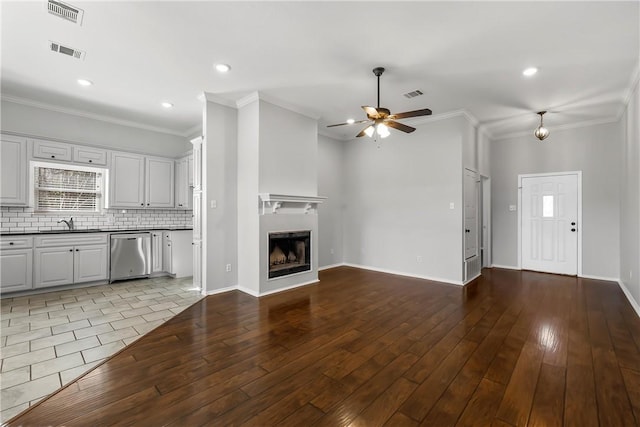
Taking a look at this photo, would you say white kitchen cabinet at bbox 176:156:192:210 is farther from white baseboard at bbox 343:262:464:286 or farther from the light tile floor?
white baseboard at bbox 343:262:464:286

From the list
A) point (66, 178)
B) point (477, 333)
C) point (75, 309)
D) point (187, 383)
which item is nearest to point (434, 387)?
point (477, 333)

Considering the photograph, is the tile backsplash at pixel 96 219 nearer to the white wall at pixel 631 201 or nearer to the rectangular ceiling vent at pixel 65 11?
the rectangular ceiling vent at pixel 65 11

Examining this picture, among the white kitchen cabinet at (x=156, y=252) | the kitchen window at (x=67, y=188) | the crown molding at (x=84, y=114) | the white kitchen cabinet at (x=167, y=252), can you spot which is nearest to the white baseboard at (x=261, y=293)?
the white kitchen cabinet at (x=167, y=252)

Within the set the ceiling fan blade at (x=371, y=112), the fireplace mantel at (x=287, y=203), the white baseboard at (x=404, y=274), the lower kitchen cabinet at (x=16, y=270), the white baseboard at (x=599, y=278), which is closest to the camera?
the ceiling fan blade at (x=371, y=112)

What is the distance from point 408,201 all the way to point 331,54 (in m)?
3.33

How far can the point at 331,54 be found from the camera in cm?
326

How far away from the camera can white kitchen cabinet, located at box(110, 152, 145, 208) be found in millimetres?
5402

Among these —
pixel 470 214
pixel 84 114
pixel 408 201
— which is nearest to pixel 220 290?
pixel 408 201

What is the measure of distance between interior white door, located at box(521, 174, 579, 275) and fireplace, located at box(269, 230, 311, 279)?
4734mm

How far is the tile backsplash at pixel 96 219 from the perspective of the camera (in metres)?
4.68

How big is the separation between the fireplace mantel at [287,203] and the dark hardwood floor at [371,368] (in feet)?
4.53

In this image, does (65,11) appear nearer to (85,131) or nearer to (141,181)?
(85,131)

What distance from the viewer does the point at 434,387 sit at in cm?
213

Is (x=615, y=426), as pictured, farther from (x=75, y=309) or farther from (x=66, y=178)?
(x=66, y=178)
